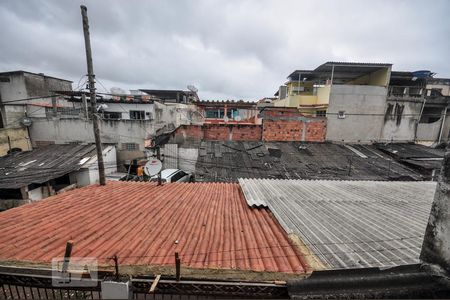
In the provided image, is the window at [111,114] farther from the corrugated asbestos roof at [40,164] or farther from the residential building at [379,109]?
the residential building at [379,109]

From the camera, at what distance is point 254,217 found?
4418mm

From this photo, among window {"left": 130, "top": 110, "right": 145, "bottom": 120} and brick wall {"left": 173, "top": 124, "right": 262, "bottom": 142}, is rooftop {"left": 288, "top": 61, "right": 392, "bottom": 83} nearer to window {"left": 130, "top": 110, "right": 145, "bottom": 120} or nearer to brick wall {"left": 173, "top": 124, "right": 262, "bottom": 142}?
brick wall {"left": 173, "top": 124, "right": 262, "bottom": 142}

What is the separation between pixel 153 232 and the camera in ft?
A: 11.7

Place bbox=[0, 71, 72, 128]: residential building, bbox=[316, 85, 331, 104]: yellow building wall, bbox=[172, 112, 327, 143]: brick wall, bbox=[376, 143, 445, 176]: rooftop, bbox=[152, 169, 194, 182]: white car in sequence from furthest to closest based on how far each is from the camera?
bbox=[316, 85, 331, 104]: yellow building wall, bbox=[0, 71, 72, 128]: residential building, bbox=[172, 112, 327, 143]: brick wall, bbox=[376, 143, 445, 176]: rooftop, bbox=[152, 169, 194, 182]: white car

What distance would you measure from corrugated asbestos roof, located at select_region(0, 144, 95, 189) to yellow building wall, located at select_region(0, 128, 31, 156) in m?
1.33

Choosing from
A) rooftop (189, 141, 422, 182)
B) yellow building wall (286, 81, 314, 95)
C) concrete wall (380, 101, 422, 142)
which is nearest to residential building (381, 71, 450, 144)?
concrete wall (380, 101, 422, 142)

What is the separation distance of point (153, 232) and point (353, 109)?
822 inches

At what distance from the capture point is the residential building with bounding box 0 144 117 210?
40.4ft

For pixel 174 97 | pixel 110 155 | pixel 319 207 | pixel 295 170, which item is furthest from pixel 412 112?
pixel 174 97

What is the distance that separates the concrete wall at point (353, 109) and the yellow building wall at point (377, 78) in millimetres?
1059

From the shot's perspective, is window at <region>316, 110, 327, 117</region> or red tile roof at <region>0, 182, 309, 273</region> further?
window at <region>316, 110, 327, 117</region>

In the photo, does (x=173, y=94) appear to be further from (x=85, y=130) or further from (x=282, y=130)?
(x=282, y=130)

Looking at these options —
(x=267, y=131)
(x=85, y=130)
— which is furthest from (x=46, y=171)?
(x=267, y=131)

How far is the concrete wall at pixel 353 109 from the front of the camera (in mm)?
18312
